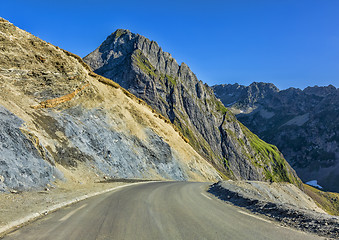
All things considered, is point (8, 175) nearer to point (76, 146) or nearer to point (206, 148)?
point (76, 146)

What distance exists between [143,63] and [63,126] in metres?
133

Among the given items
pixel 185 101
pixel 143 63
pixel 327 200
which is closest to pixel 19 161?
pixel 143 63

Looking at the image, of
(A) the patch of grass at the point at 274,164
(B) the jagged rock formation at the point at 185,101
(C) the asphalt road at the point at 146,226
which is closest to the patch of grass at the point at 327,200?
(A) the patch of grass at the point at 274,164

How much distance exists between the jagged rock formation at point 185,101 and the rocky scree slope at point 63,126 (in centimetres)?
8840

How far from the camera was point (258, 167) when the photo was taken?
163250mm

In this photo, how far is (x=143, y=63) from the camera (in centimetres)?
15288

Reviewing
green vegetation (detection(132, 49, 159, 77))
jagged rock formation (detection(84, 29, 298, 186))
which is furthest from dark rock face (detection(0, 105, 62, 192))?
green vegetation (detection(132, 49, 159, 77))

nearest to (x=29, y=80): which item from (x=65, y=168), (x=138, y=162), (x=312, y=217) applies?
(x=65, y=168)

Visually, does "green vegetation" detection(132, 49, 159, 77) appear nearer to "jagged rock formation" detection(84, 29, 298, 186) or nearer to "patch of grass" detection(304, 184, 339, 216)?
"jagged rock formation" detection(84, 29, 298, 186)

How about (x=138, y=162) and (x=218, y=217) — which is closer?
(x=218, y=217)

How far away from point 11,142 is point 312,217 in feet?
60.2

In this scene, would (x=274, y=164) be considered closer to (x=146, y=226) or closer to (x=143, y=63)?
(x=143, y=63)

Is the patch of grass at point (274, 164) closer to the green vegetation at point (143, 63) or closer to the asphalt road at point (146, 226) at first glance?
the green vegetation at point (143, 63)

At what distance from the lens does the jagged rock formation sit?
448 ft
